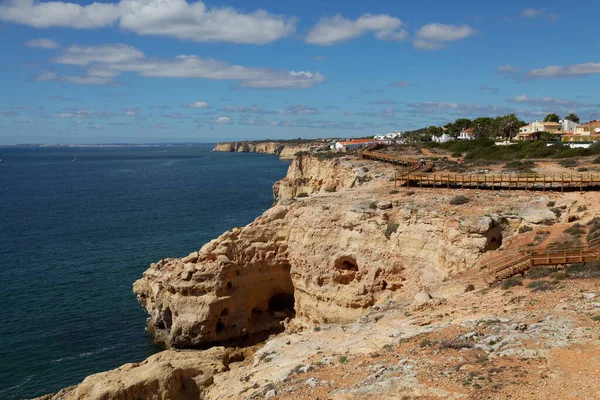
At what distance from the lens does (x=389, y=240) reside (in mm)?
25984

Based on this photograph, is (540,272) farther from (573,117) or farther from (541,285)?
(573,117)

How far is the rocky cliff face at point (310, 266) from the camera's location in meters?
24.8

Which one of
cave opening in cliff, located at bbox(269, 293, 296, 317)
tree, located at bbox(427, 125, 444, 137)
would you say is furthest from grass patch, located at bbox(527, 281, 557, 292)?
tree, located at bbox(427, 125, 444, 137)

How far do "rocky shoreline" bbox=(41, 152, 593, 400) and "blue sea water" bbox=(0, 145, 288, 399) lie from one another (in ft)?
11.3

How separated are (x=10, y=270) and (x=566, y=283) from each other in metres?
40.0

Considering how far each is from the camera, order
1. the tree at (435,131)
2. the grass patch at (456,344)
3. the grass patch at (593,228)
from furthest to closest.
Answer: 1. the tree at (435,131)
2. the grass patch at (593,228)
3. the grass patch at (456,344)

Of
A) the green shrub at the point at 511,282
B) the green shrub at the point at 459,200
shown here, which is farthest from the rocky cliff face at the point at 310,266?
the green shrub at the point at 511,282

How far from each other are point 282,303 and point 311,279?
501cm

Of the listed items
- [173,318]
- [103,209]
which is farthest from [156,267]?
[103,209]

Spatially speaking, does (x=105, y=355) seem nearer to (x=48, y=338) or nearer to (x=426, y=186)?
(x=48, y=338)

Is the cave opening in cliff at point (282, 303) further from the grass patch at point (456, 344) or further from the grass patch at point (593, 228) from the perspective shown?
the grass patch at point (456, 344)

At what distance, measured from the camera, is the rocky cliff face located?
2481 cm

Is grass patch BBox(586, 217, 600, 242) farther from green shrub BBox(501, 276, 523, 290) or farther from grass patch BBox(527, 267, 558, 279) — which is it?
green shrub BBox(501, 276, 523, 290)

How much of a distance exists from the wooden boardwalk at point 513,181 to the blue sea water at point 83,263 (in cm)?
2157
